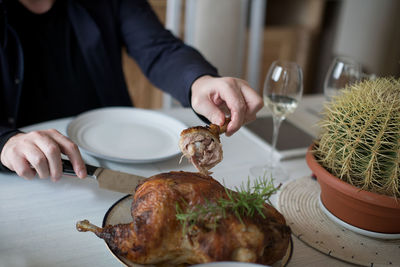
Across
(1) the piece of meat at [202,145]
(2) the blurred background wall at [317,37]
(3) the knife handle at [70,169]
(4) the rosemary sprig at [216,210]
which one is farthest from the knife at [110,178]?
(2) the blurred background wall at [317,37]

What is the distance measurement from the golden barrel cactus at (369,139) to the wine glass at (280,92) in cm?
24

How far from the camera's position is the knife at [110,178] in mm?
804

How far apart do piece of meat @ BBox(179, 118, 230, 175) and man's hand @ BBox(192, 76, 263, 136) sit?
9 cm

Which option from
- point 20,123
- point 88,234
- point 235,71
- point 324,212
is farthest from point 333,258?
point 235,71

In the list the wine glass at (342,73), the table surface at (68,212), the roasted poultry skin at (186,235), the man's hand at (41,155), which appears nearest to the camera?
the roasted poultry skin at (186,235)

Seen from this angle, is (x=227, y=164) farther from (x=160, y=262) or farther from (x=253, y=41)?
(x=253, y=41)

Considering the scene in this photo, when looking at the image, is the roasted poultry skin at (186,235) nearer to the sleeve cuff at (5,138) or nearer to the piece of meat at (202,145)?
the piece of meat at (202,145)

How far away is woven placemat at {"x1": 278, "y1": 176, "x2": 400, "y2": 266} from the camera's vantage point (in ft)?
2.29

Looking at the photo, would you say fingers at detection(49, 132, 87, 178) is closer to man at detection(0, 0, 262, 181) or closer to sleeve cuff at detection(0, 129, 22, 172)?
sleeve cuff at detection(0, 129, 22, 172)

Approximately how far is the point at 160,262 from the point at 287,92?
586mm

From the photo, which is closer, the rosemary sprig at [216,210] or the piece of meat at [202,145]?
the rosemary sprig at [216,210]

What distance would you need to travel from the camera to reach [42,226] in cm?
71

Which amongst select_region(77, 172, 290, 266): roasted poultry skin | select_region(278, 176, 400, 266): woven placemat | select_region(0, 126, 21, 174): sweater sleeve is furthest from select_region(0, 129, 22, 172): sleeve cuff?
select_region(278, 176, 400, 266): woven placemat

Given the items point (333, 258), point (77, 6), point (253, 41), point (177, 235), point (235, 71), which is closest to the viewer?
point (177, 235)
